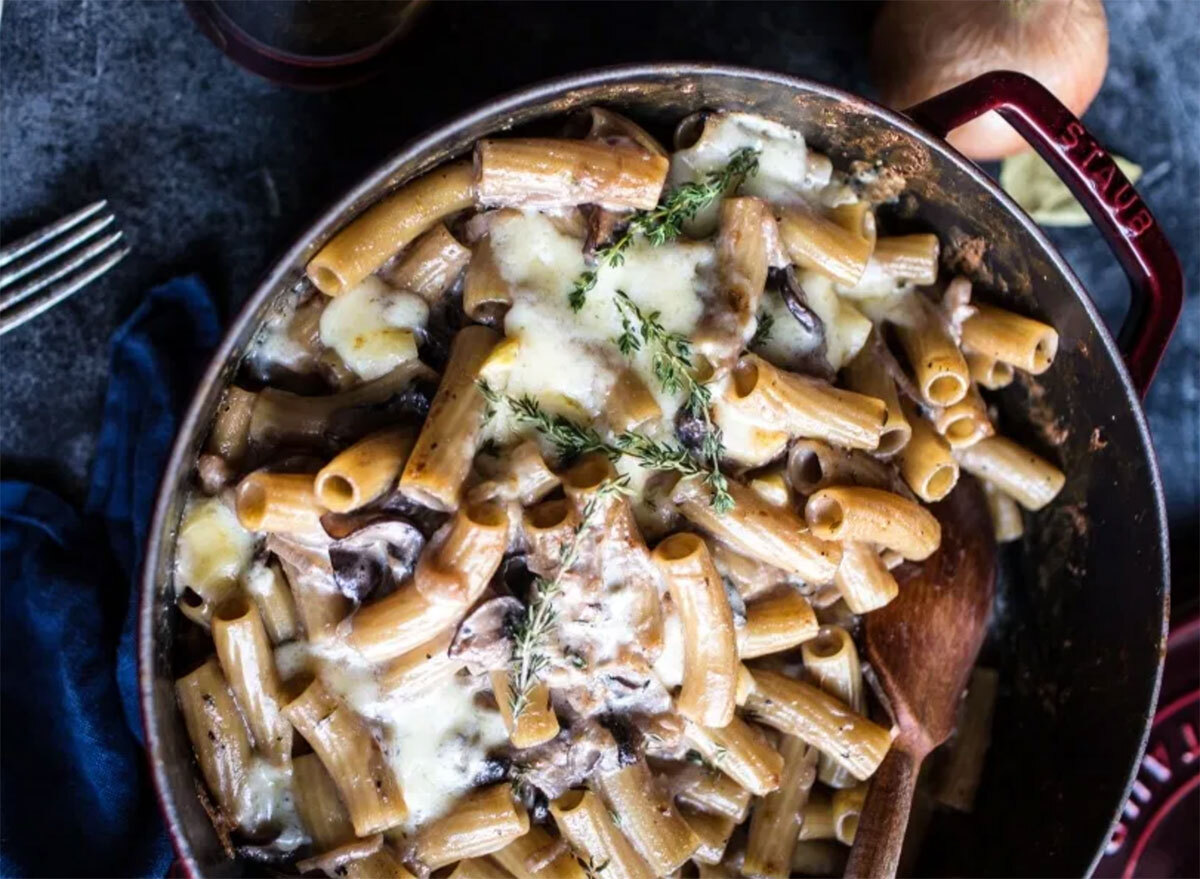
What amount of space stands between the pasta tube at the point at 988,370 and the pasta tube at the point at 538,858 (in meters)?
1.11

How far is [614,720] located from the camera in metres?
2.19

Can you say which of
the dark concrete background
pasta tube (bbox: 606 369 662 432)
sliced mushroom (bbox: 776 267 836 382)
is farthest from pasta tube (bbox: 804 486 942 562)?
the dark concrete background

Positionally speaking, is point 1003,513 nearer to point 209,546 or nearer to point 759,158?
point 759,158

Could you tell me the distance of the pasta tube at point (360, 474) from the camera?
6.34 feet

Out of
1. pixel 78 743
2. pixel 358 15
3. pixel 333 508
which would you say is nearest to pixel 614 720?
pixel 333 508

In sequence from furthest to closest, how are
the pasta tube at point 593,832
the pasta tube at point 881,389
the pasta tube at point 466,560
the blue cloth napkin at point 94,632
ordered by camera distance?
the blue cloth napkin at point 94,632
the pasta tube at point 881,389
the pasta tube at point 593,832
the pasta tube at point 466,560

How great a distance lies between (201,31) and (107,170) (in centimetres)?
32

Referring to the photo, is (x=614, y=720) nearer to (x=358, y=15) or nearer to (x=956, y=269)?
(x=956, y=269)

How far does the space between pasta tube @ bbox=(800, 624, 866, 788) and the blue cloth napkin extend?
1.18 m

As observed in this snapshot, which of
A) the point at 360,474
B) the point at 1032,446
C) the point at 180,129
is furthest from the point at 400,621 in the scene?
the point at 1032,446

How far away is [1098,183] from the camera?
220 centimetres

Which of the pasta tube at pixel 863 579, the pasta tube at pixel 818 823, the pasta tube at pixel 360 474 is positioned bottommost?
the pasta tube at pixel 818 823

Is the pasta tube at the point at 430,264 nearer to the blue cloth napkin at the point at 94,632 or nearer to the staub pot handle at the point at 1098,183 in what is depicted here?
the blue cloth napkin at the point at 94,632

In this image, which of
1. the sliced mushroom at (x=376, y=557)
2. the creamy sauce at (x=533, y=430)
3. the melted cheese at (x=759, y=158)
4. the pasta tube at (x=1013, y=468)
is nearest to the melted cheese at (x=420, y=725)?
the creamy sauce at (x=533, y=430)
